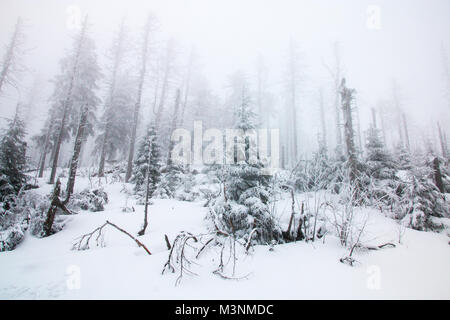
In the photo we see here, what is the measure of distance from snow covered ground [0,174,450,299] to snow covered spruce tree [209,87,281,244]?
578mm

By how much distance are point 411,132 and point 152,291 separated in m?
44.5

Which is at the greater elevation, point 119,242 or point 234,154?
point 234,154

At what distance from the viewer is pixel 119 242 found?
14.2 ft

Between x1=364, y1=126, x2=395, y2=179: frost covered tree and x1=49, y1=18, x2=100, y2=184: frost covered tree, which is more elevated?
x1=49, y1=18, x2=100, y2=184: frost covered tree

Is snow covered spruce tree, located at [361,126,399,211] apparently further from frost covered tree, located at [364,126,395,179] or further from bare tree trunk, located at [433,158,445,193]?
bare tree trunk, located at [433,158,445,193]

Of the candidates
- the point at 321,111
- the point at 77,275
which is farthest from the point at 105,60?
the point at 321,111

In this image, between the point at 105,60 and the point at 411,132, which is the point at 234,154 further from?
the point at 411,132

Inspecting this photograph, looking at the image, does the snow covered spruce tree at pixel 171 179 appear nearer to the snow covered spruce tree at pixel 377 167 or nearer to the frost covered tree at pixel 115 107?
the frost covered tree at pixel 115 107

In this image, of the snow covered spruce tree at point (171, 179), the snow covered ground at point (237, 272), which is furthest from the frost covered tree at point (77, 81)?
the snow covered ground at point (237, 272)

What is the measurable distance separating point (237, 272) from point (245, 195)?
1989 millimetres

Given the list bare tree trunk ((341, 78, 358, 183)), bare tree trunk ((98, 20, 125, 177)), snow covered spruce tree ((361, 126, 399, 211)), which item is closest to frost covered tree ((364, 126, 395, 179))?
snow covered spruce tree ((361, 126, 399, 211))

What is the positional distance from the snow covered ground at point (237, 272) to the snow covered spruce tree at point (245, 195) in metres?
0.58

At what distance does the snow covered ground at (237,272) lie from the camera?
2707 mm

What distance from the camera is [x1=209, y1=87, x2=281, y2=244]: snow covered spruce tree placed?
4.64 meters
